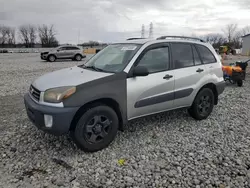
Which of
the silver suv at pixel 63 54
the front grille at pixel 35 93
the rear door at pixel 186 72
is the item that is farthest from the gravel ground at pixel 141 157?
the silver suv at pixel 63 54

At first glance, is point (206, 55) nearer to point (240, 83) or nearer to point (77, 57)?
point (240, 83)

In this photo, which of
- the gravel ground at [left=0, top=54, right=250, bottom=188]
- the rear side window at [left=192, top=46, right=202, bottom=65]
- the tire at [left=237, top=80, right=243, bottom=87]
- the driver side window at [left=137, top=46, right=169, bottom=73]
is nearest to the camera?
the gravel ground at [left=0, top=54, right=250, bottom=188]

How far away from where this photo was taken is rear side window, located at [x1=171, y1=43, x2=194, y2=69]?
4379mm

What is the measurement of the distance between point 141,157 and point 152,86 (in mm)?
1209

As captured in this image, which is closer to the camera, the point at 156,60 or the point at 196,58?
the point at 156,60

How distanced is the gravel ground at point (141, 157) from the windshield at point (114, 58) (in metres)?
1.26

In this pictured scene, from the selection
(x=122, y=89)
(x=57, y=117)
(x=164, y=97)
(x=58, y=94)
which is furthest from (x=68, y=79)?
(x=164, y=97)

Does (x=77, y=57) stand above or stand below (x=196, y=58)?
above

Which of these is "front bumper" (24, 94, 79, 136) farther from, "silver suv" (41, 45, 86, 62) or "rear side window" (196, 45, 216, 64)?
"silver suv" (41, 45, 86, 62)

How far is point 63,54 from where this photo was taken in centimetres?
2266

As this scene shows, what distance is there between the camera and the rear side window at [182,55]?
4379 mm

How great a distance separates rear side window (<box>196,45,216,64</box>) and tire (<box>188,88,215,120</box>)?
632mm

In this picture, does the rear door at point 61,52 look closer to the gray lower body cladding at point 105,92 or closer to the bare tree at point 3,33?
the gray lower body cladding at point 105,92

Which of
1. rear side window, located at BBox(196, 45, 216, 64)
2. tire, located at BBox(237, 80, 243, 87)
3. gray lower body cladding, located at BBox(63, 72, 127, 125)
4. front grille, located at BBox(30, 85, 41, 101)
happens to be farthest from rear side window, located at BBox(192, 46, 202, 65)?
tire, located at BBox(237, 80, 243, 87)
